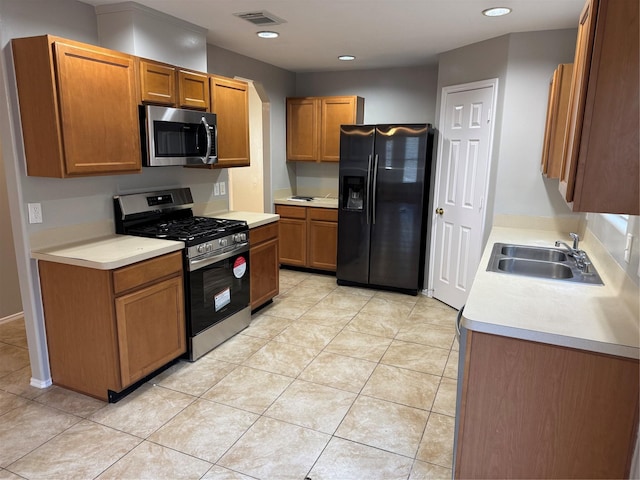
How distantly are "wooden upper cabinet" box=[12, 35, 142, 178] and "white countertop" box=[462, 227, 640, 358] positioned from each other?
87.0 inches

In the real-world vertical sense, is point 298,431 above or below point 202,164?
below

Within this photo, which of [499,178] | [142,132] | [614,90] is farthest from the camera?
[499,178]

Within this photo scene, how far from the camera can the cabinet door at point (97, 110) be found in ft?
7.75

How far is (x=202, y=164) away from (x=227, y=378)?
1.57 meters

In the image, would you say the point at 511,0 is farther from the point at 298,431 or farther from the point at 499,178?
the point at 298,431

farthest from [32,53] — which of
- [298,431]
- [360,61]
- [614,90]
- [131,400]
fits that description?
[360,61]

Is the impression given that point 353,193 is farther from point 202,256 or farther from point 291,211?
point 202,256

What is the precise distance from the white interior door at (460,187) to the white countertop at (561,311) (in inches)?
61.5

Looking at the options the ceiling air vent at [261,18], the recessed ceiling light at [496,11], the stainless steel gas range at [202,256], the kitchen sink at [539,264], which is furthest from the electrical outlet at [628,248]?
the ceiling air vent at [261,18]

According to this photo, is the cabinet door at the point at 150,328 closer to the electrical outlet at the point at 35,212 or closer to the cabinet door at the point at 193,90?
the electrical outlet at the point at 35,212

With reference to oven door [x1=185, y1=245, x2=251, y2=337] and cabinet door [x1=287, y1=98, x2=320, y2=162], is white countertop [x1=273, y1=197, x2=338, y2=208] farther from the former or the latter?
oven door [x1=185, y1=245, x2=251, y2=337]

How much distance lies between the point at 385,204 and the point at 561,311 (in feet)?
9.09

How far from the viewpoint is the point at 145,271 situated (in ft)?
8.41

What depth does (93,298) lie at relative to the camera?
2.41 m
